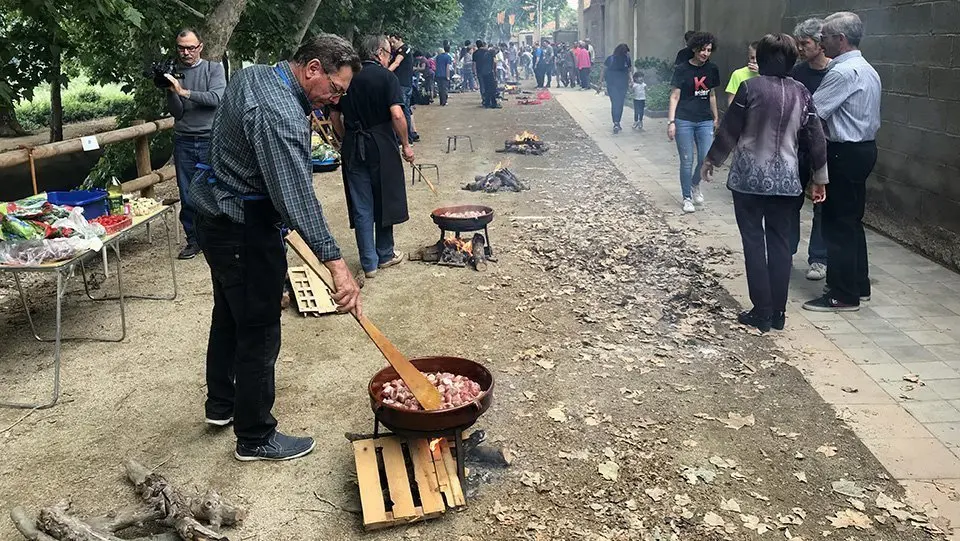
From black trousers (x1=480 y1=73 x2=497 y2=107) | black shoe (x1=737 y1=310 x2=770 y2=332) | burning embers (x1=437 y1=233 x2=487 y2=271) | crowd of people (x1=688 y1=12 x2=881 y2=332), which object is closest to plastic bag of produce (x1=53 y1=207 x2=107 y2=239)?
burning embers (x1=437 y1=233 x2=487 y2=271)

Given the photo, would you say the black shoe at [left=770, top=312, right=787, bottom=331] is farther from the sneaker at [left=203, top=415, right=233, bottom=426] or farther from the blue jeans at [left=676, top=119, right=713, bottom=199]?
the sneaker at [left=203, top=415, right=233, bottom=426]

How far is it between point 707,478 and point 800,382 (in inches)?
56.5

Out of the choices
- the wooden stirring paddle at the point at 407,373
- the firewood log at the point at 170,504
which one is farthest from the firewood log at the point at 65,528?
the wooden stirring paddle at the point at 407,373

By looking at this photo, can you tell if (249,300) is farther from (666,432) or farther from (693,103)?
(693,103)

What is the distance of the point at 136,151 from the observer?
29.6ft

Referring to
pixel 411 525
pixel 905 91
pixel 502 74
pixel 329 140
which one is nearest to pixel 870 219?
pixel 905 91

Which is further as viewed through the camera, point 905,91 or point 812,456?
point 905,91

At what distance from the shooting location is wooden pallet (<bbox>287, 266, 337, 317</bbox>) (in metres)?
6.39

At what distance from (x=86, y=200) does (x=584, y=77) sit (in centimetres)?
2970

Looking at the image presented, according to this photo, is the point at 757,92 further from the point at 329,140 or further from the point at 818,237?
the point at 329,140

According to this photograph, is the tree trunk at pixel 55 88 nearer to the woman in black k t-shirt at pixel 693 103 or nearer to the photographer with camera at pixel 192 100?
the photographer with camera at pixel 192 100

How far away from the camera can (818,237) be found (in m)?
6.91

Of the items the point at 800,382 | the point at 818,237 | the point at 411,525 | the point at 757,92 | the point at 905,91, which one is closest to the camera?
the point at 411,525

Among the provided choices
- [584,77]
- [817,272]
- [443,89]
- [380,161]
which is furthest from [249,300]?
[584,77]
